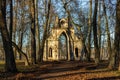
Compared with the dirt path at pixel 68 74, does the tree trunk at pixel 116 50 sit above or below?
above

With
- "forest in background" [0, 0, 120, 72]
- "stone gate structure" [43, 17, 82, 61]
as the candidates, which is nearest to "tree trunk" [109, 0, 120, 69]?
"forest in background" [0, 0, 120, 72]

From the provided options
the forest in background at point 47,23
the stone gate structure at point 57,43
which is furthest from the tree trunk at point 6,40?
the stone gate structure at point 57,43

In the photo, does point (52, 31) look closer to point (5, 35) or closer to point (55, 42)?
point (55, 42)

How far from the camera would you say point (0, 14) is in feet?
60.2

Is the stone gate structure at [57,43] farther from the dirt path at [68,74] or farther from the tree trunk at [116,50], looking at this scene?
the dirt path at [68,74]

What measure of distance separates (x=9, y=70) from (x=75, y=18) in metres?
29.9

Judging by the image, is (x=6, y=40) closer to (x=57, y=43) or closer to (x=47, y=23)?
(x=47, y=23)

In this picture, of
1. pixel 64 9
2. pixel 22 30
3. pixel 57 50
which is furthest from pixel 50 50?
pixel 64 9

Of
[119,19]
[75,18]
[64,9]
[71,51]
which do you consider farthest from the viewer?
[71,51]

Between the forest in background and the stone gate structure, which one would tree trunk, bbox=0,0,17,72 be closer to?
the forest in background

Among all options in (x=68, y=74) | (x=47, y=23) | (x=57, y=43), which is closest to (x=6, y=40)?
(x=68, y=74)

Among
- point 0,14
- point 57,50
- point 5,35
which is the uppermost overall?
point 0,14

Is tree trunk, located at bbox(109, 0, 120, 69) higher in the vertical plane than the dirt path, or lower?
higher

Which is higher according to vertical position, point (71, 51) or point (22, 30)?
point (22, 30)
